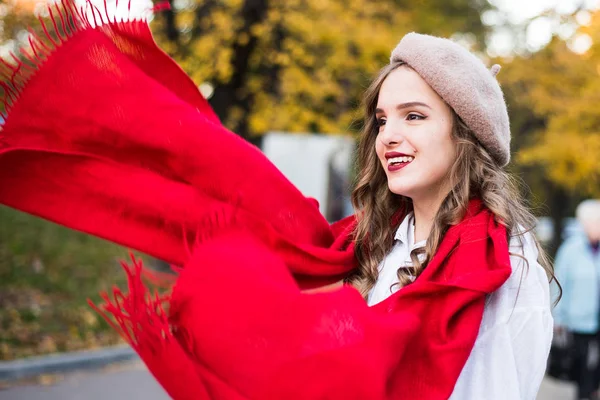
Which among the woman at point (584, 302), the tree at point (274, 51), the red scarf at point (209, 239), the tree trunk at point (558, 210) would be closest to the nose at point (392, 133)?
the red scarf at point (209, 239)

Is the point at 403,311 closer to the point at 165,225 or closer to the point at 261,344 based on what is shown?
the point at 261,344

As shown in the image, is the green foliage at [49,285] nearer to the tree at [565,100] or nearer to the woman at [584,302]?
the woman at [584,302]

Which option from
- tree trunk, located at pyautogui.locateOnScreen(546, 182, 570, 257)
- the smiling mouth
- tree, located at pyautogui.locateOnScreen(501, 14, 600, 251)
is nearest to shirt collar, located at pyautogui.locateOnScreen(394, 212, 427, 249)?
the smiling mouth

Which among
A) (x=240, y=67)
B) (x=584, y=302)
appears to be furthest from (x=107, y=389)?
(x=240, y=67)

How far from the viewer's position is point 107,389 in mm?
7711

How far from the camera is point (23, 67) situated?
91.7 inches

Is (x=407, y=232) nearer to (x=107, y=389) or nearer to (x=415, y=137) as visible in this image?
(x=415, y=137)

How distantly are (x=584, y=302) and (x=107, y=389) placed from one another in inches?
194

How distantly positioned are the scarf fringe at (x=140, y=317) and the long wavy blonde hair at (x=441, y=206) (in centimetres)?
75

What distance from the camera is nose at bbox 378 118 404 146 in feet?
7.77

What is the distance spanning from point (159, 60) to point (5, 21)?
795cm

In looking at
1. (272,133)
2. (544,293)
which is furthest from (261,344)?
(272,133)

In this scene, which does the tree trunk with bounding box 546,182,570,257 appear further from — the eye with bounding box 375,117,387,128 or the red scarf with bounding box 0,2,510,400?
the red scarf with bounding box 0,2,510,400

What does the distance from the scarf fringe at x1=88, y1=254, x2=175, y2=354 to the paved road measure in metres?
5.64
